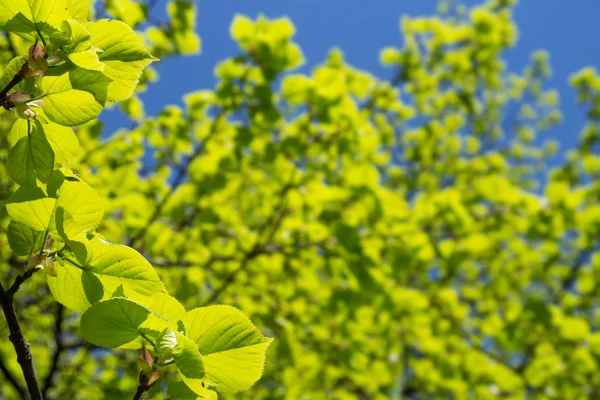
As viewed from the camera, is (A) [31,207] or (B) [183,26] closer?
(A) [31,207]

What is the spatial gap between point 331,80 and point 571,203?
6.54ft

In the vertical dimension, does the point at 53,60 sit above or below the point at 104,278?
above

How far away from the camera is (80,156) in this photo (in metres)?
3.46

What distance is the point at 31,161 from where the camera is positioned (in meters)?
0.88

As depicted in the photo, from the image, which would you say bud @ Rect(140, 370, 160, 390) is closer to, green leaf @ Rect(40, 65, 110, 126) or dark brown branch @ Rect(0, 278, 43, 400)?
dark brown branch @ Rect(0, 278, 43, 400)

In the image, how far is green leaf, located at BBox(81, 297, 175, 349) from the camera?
2.62 feet

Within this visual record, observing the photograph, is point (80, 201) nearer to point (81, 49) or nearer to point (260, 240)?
point (81, 49)

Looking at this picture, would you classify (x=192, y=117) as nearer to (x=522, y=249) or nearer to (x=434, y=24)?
(x=434, y=24)

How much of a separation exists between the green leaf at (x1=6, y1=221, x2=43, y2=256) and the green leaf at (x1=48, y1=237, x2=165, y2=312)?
7 cm

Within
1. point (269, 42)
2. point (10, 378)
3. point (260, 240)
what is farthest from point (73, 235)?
point (260, 240)

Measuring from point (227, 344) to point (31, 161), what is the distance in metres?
0.45

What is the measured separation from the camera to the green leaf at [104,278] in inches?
34.0

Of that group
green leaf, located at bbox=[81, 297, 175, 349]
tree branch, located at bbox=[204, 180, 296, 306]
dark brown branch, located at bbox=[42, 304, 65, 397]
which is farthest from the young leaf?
tree branch, located at bbox=[204, 180, 296, 306]

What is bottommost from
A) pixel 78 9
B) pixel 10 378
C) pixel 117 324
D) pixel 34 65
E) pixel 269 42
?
pixel 10 378
